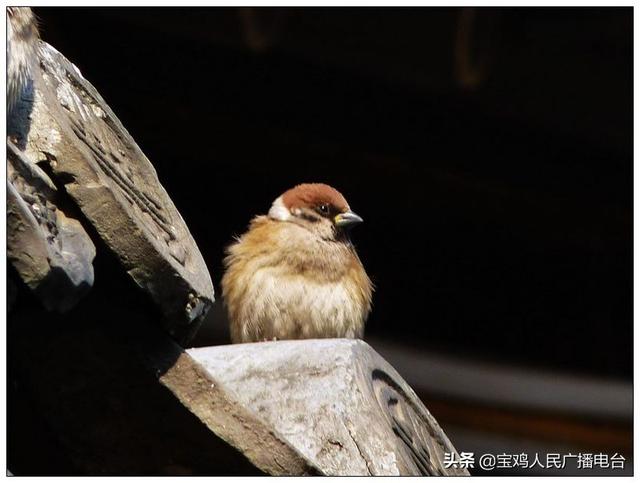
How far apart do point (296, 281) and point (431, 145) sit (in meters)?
1.48

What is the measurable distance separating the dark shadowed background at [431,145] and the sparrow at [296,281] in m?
0.70

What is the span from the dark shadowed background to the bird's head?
555mm

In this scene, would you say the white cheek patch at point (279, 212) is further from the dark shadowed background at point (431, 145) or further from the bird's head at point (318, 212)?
Result: the dark shadowed background at point (431, 145)

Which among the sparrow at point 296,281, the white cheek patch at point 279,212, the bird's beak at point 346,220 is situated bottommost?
the sparrow at point 296,281

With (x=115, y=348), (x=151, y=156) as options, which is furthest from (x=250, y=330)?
(x=115, y=348)

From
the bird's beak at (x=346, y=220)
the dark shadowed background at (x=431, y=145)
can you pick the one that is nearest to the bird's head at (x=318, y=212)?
the bird's beak at (x=346, y=220)

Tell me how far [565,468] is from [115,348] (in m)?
3.13

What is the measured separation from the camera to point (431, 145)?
527cm

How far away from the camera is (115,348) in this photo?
1.78m

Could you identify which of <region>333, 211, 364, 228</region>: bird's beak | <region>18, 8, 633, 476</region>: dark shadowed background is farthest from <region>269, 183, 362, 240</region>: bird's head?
<region>18, 8, 633, 476</region>: dark shadowed background

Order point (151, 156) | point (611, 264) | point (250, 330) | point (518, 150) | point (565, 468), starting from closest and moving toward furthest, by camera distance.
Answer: point (250, 330) < point (565, 468) < point (151, 156) < point (518, 150) < point (611, 264)

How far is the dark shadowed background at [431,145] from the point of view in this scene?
4.85 metres

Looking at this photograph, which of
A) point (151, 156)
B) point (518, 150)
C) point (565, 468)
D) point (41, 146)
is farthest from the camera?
point (518, 150)

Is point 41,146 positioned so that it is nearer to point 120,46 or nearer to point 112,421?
point 112,421
